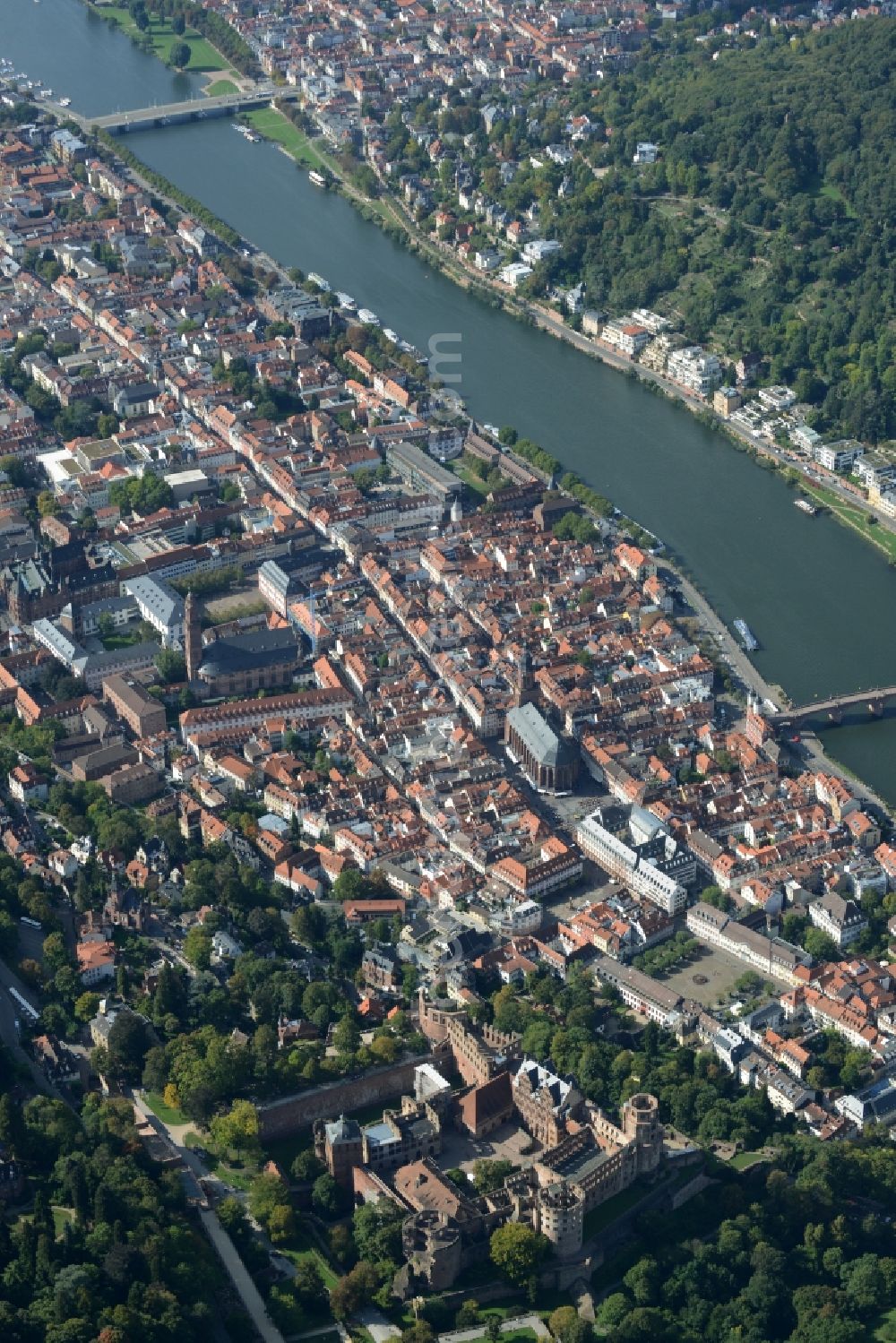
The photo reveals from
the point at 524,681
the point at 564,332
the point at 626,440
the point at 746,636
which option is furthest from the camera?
the point at 564,332

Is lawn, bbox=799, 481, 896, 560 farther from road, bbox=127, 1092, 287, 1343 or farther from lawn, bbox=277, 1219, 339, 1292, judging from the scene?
lawn, bbox=277, 1219, 339, 1292

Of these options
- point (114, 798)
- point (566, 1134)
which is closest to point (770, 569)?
point (114, 798)

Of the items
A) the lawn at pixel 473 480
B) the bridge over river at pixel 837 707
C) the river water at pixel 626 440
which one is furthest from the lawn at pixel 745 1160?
the lawn at pixel 473 480

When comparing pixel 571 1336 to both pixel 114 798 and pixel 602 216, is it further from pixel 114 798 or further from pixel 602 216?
pixel 602 216

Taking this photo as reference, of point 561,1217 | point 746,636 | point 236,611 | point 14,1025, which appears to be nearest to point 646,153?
point 746,636

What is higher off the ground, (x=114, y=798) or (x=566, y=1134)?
(x=566, y=1134)

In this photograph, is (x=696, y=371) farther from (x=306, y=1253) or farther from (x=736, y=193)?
(x=306, y=1253)

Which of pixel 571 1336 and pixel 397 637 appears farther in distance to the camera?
pixel 397 637

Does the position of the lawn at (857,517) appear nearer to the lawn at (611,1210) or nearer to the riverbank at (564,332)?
the riverbank at (564,332)
